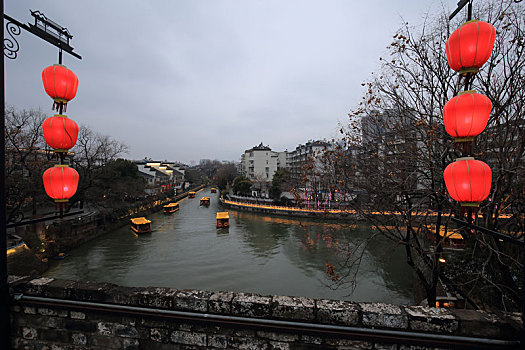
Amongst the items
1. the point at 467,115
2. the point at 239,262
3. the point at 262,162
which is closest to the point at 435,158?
the point at 467,115

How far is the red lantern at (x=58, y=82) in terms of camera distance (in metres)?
3.30

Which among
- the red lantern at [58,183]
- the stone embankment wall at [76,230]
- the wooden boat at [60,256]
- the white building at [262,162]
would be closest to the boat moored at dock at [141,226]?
the stone embankment wall at [76,230]

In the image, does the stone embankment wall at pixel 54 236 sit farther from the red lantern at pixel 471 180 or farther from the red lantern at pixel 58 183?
the red lantern at pixel 471 180

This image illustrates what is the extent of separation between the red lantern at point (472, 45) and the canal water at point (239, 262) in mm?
4797

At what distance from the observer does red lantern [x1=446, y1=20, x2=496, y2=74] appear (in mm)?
2492

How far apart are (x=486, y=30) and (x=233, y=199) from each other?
33.7 m

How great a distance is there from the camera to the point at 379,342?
1.84 metres

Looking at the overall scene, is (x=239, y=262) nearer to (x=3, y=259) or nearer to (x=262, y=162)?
(x=3, y=259)

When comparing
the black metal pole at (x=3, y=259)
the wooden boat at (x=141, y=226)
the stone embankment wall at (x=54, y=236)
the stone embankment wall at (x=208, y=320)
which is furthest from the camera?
the wooden boat at (x=141, y=226)

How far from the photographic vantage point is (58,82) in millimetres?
3350

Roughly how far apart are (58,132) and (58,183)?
2.58 feet

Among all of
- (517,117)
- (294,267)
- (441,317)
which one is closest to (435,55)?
(517,117)

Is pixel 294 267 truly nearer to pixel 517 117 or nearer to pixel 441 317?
pixel 517 117

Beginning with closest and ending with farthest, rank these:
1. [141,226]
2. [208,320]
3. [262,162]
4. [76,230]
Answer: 1. [208,320]
2. [76,230]
3. [141,226]
4. [262,162]
